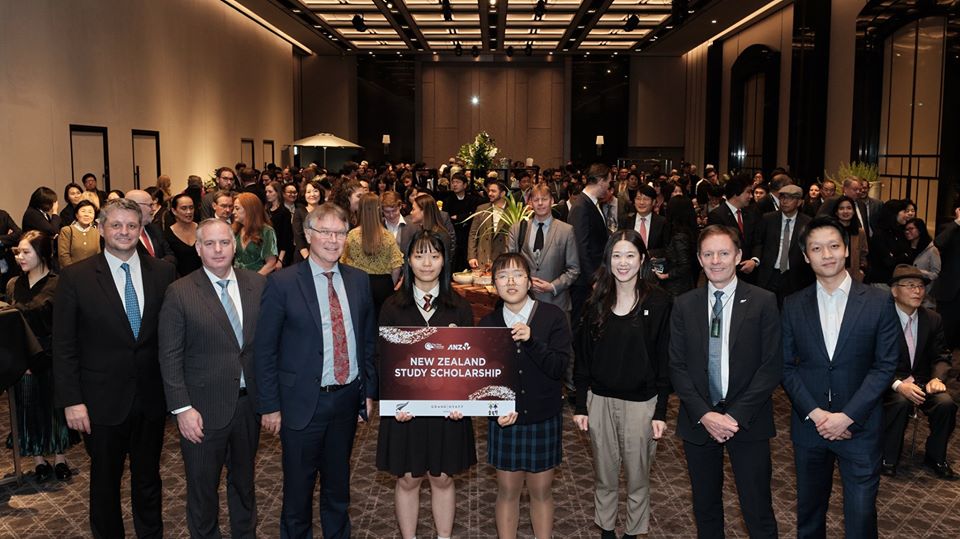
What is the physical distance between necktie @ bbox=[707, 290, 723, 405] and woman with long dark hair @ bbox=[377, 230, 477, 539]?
108 centimetres

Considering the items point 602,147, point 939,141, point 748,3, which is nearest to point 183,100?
point 748,3

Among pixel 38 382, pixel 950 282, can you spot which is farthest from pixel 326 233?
pixel 950 282

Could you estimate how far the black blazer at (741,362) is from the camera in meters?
3.53

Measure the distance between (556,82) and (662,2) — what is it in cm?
1112

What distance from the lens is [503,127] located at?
30.0 meters

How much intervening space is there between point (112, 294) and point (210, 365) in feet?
1.84

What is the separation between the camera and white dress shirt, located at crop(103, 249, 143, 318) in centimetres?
381

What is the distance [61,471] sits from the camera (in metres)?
5.38

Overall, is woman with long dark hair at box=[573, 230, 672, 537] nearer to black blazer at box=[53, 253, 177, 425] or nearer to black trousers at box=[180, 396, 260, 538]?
black trousers at box=[180, 396, 260, 538]

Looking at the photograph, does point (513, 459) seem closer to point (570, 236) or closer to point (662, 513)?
point (662, 513)

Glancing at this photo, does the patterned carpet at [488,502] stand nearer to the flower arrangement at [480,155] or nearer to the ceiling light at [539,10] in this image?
the flower arrangement at [480,155]

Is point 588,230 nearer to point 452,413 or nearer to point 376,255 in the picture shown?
point 376,255

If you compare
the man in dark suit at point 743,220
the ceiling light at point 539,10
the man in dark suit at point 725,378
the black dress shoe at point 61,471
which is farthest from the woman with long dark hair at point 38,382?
the ceiling light at point 539,10

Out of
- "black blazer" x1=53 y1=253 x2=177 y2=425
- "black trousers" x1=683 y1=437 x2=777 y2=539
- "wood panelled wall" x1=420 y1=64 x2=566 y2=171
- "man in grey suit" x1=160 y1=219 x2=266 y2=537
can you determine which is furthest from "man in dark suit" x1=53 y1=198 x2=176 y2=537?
"wood panelled wall" x1=420 y1=64 x2=566 y2=171
